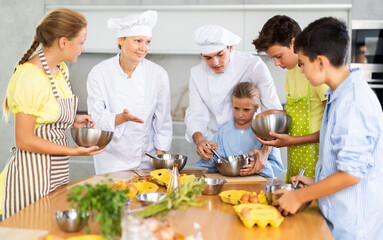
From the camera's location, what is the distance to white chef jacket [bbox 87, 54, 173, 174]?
103 inches

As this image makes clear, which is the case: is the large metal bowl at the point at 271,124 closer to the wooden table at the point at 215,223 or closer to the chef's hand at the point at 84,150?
the wooden table at the point at 215,223

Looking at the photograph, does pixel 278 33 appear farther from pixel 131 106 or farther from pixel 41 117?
pixel 41 117

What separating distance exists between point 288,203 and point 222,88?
1215 millimetres

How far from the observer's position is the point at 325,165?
1579 mm

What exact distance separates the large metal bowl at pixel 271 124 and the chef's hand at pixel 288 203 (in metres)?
0.52

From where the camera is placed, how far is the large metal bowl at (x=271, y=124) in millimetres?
2021

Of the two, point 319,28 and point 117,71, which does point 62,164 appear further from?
point 319,28

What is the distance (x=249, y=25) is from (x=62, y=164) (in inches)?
91.7

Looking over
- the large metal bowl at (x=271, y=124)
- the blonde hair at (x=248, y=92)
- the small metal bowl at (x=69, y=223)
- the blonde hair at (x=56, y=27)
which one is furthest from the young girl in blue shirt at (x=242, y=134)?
the small metal bowl at (x=69, y=223)

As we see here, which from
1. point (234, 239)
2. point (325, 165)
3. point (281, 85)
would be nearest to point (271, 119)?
point (325, 165)

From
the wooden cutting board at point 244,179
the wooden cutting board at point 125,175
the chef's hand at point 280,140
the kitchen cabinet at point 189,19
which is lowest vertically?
the wooden cutting board at point 125,175

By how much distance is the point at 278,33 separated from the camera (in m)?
2.08

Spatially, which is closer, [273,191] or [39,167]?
[273,191]

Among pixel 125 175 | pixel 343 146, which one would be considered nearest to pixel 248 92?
pixel 125 175
